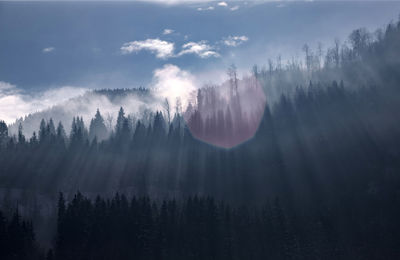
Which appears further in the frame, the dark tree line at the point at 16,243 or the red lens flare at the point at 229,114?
the red lens flare at the point at 229,114

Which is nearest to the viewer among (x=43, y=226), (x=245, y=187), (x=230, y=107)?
(x=43, y=226)

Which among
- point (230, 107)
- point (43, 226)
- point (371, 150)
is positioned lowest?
point (43, 226)

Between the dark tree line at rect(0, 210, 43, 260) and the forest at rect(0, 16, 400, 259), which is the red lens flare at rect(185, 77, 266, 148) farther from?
the dark tree line at rect(0, 210, 43, 260)

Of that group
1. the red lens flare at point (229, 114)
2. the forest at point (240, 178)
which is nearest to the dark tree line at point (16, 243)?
the forest at point (240, 178)

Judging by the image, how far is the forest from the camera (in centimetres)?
9856

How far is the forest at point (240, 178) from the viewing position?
98.6 m

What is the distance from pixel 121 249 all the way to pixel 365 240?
208 feet

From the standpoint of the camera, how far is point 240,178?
13662cm

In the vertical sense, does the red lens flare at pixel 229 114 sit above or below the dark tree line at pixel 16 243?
above

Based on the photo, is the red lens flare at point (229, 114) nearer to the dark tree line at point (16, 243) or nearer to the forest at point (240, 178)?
the forest at point (240, 178)

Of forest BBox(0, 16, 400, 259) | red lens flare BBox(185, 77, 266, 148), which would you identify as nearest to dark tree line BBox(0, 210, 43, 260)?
forest BBox(0, 16, 400, 259)

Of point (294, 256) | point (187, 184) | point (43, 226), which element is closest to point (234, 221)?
point (294, 256)

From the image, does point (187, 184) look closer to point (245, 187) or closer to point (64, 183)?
point (245, 187)

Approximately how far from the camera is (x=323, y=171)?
125562mm
